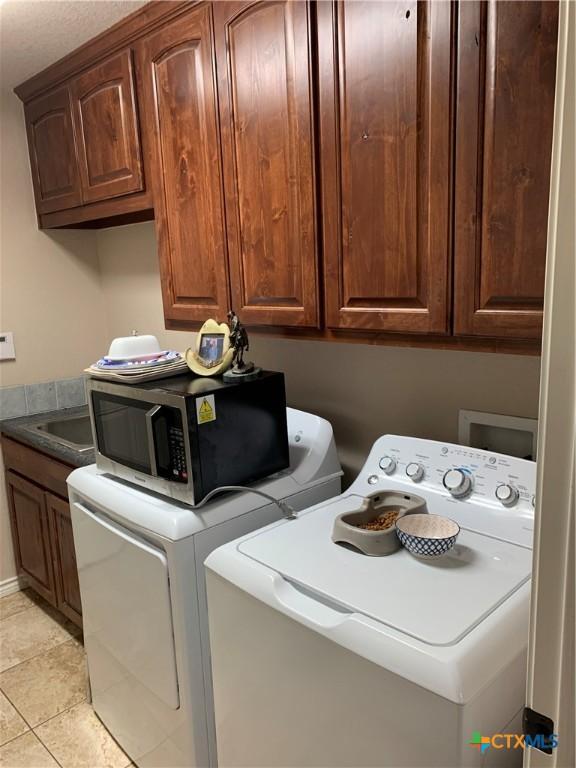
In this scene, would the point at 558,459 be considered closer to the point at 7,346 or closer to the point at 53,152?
the point at 53,152

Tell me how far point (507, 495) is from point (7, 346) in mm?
2368

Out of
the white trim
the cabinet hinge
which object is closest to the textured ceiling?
the white trim

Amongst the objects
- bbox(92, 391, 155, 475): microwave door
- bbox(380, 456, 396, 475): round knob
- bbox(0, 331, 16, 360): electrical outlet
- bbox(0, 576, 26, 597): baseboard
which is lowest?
bbox(0, 576, 26, 597): baseboard

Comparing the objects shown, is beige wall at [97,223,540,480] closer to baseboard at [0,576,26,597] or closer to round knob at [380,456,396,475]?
round knob at [380,456,396,475]

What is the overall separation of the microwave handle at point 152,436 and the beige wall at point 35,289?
1.59m

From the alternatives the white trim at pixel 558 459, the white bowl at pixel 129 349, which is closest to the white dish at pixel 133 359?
the white bowl at pixel 129 349

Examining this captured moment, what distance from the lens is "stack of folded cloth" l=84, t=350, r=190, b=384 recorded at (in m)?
1.57

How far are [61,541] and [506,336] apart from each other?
194cm

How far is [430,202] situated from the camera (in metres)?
1.17

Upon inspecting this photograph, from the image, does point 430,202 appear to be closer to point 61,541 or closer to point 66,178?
point 66,178

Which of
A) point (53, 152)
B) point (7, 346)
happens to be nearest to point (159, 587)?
point (7, 346)

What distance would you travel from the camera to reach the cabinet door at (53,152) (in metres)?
2.26

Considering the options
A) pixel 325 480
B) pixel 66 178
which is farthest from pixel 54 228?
pixel 325 480

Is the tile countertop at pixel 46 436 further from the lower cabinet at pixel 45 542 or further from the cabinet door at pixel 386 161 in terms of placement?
the cabinet door at pixel 386 161
